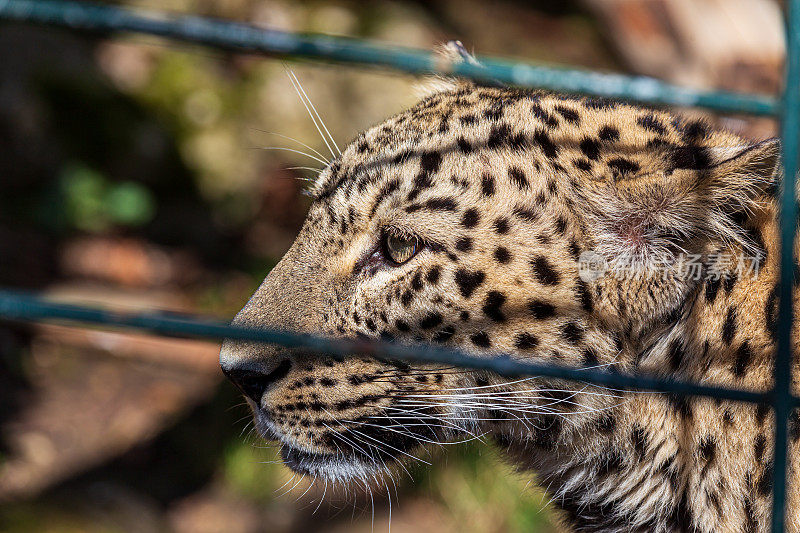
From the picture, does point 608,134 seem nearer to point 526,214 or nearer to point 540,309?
point 526,214

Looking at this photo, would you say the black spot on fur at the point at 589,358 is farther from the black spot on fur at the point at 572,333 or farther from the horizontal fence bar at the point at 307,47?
the horizontal fence bar at the point at 307,47

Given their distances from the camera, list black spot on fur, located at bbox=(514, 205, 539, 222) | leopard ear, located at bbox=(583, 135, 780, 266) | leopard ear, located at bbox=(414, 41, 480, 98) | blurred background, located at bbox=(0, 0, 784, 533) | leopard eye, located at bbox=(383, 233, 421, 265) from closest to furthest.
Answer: leopard ear, located at bbox=(583, 135, 780, 266), black spot on fur, located at bbox=(514, 205, 539, 222), leopard eye, located at bbox=(383, 233, 421, 265), leopard ear, located at bbox=(414, 41, 480, 98), blurred background, located at bbox=(0, 0, 784, 533)

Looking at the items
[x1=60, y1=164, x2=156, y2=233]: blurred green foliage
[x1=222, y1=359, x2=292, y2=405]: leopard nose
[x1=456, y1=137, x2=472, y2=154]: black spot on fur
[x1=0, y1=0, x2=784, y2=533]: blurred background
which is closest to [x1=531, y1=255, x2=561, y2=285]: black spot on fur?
[x1=456, y1=137, x2=472, y2=154]: black spot on fur

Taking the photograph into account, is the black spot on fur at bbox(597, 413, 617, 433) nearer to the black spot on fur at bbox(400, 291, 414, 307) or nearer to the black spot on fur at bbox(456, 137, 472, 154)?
the black spot on fur at bbox(400, 291, 414, 307)

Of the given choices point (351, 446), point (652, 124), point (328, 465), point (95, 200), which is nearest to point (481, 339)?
point (351, 446)

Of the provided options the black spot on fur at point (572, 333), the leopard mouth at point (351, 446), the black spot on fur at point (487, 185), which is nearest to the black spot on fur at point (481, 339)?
the black spot on fur at point (572, 333)

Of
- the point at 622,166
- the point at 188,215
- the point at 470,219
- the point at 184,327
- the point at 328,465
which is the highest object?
the point at 188,215
